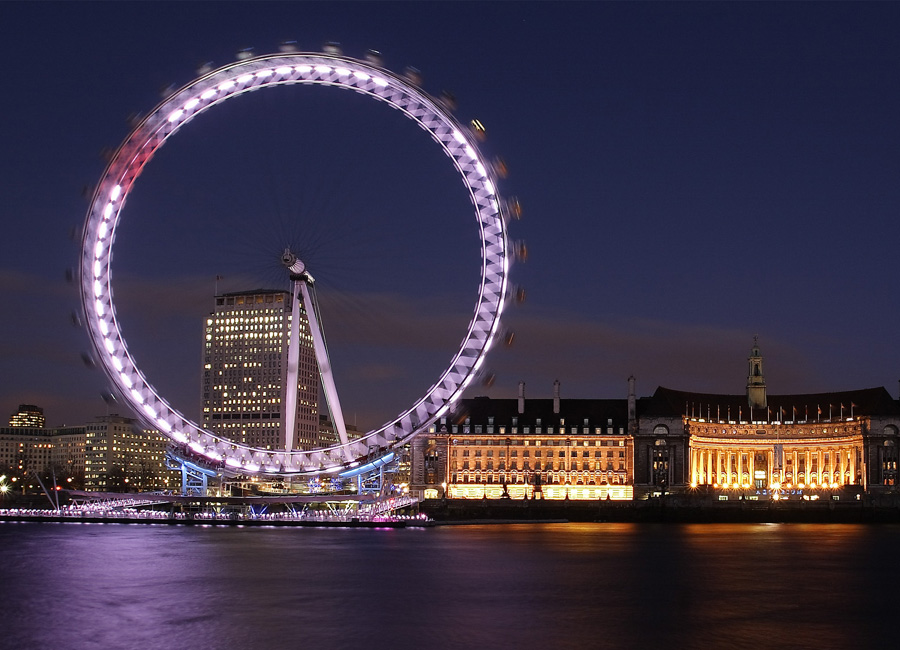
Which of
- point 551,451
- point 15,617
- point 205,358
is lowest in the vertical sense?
point 15,617

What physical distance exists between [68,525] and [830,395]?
273 feet

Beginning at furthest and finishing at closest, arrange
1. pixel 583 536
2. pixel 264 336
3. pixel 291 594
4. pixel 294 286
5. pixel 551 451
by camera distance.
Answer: pixel 264 336
pixel 551 451
pixel 583 536
pixel 294 286
pixel 291 594

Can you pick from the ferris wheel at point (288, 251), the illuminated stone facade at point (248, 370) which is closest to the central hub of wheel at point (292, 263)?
the ferris wheel at point (288, 251)

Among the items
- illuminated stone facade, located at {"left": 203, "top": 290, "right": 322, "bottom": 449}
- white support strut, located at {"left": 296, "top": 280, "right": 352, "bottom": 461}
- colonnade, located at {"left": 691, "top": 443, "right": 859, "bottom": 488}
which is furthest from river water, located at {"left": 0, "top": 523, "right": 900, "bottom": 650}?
illuminated stone facade, located at {"left": 203, "top": 290, "right": 322, "bottom": 449}

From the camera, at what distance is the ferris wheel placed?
65.2 m

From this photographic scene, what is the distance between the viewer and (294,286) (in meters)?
71.7

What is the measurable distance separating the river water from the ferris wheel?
8982mm

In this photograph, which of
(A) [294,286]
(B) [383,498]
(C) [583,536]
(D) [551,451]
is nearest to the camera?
(A) [294,286]

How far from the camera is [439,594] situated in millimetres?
43906

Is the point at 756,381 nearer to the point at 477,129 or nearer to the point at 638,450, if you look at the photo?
the point at 638,450

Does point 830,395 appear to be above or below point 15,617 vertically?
above

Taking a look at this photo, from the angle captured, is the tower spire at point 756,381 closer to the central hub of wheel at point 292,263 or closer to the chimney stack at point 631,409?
the chimney stack at point 631,409

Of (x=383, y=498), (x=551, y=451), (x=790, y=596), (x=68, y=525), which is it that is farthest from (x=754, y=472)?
(x=790, y=596)

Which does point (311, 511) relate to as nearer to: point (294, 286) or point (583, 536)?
point (583, 536)
